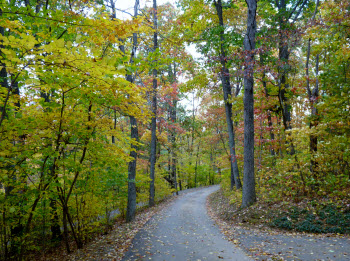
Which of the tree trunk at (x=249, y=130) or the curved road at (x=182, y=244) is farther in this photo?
the tree trunk at (x=249, y=130)

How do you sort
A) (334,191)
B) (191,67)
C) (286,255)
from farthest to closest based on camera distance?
(191,67) → (334,191) → (286,255)

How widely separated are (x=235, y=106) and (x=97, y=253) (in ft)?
28.3

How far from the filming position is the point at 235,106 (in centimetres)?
1100

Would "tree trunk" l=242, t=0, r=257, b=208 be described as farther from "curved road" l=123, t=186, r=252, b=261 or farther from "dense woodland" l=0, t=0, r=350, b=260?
"curved road" l=123, t=186, r=252, b=261

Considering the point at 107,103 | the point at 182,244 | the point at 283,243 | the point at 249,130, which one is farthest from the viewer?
the point at 249,130

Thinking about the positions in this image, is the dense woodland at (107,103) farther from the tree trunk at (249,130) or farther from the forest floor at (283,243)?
the forest floor at (283,243)

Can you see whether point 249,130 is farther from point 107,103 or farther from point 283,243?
point 107,103

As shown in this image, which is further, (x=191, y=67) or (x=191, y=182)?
(x=191, y=182)

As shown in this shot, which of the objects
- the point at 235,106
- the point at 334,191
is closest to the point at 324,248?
the point at 334,191

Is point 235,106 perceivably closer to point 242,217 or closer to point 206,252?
point 242,217

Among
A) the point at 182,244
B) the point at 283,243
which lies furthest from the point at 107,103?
the point at 283,243

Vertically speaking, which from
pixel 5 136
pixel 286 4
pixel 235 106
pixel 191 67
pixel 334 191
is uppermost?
pixel 286 4

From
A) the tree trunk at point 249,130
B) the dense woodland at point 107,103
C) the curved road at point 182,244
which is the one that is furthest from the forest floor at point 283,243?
the dense woodland at point 107,103

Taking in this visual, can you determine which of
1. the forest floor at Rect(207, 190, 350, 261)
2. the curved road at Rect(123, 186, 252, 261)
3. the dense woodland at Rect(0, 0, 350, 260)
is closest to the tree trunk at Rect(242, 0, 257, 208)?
the dense woodland at Rect(0, 0, 350, 260)
